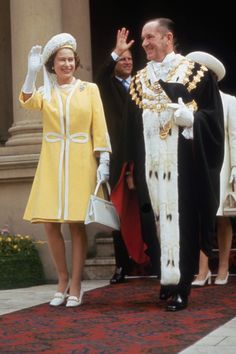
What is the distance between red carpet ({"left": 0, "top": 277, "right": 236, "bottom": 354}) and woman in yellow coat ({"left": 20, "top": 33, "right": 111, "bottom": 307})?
410 mm

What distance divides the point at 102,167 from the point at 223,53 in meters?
9.60

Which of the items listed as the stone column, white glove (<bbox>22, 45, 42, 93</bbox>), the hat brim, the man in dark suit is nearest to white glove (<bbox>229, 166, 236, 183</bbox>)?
the man in dark suit

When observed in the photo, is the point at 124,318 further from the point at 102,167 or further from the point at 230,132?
the point at 230,132

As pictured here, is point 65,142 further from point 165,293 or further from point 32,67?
point 165,293

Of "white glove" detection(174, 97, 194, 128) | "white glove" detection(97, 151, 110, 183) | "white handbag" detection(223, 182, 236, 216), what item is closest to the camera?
"white glove" detection(174, 97, 194, 128)

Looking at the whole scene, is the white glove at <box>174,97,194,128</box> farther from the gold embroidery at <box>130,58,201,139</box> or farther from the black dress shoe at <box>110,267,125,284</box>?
the black dress shoe at <box>110,267,125,284</box>

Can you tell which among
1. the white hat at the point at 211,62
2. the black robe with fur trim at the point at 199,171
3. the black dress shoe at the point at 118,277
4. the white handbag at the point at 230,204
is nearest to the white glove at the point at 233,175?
the white handbag at the point at 230,204

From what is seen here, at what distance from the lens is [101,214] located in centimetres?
629

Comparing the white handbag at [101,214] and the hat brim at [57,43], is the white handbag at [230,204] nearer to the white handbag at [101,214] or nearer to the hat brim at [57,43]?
the white handbag at [101,214]

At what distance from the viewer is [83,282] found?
8.79 metres

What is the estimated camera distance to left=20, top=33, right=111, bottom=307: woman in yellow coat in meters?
6.49

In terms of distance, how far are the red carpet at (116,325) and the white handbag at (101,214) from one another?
1.95 ft

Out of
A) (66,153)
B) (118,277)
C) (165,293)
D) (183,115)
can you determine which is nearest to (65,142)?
(66,153)

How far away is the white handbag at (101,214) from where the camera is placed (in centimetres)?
620
